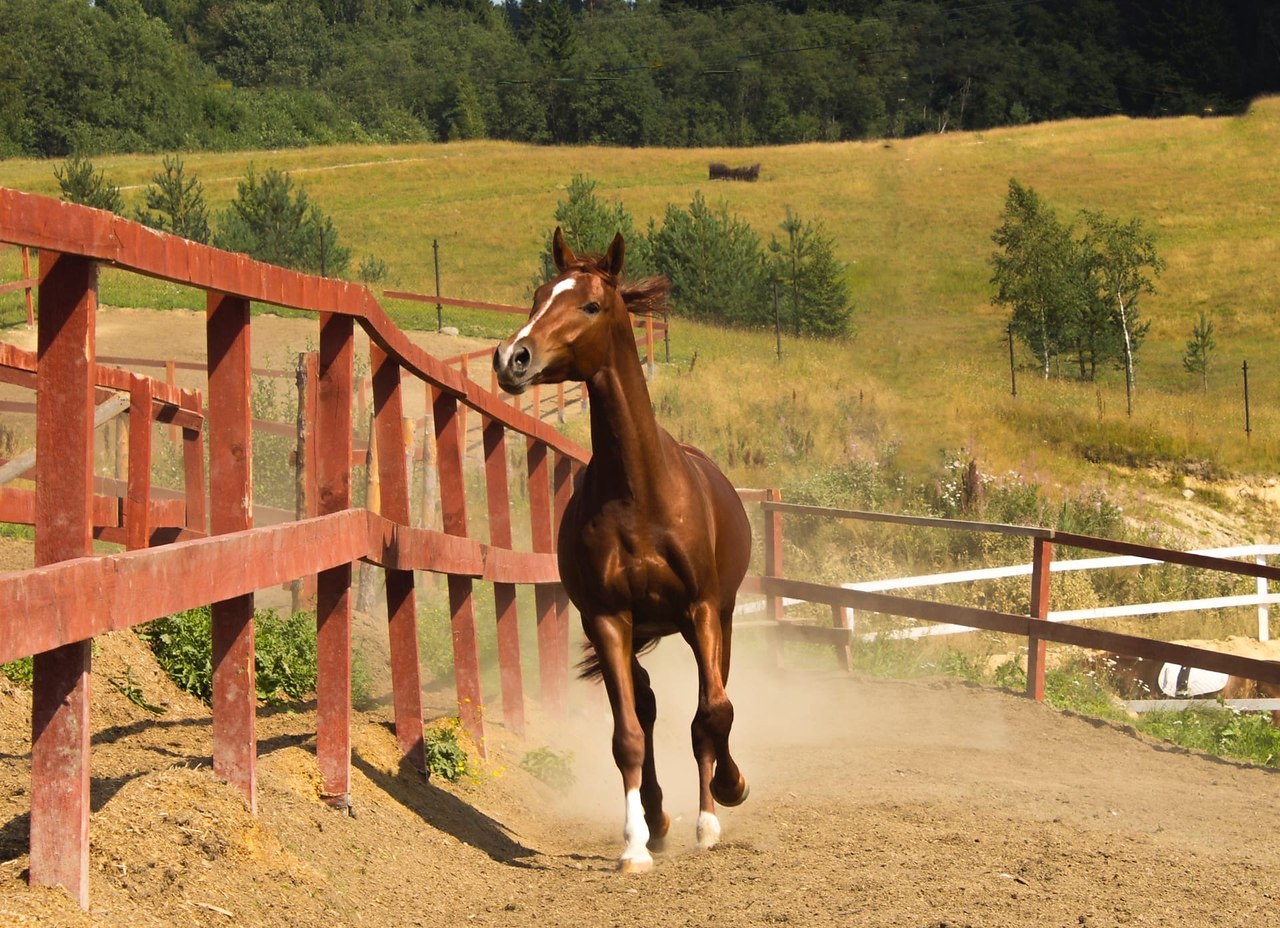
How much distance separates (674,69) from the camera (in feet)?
391

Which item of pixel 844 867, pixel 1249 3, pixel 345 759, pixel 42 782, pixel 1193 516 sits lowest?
pixel 1193 516

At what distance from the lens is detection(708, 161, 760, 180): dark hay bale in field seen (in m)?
77.6

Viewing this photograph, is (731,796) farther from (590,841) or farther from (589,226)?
(589,226)

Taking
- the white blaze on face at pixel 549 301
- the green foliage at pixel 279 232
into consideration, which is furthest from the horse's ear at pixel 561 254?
the green foliage at pixel 279 232

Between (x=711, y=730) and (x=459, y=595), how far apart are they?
144cm

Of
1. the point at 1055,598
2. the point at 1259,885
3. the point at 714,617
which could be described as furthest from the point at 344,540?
the point at 1055,598

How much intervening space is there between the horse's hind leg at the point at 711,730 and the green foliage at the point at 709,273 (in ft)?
116

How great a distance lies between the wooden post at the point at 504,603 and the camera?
7.56 m

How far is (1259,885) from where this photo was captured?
495cm

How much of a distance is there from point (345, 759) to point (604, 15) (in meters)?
151

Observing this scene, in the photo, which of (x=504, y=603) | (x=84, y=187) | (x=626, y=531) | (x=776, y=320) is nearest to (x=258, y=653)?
(x=504, y=603)

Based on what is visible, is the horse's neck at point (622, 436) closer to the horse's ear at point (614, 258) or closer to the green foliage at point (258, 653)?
the horse's ear at point (614, 258)

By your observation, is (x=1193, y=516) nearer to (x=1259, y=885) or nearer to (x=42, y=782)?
(x=1259, y=885)

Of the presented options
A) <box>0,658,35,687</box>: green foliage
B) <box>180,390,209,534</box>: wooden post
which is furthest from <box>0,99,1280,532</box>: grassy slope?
<box>0,658,35,687</box>: green foliage
